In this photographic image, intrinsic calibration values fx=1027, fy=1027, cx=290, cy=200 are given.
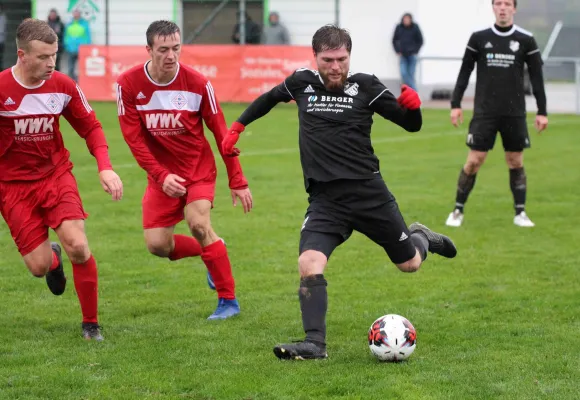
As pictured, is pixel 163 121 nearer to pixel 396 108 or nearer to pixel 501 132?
pixel 396 108

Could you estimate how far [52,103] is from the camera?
6.86 m

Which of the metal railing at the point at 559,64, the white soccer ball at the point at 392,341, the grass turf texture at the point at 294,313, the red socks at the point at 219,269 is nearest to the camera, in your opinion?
the grass turf texture at the point at 294,313

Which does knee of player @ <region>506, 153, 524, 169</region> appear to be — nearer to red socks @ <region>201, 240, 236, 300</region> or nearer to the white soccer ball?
red socks @ <region>201, 240, 236, 300</region>

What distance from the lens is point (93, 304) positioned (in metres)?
6.91

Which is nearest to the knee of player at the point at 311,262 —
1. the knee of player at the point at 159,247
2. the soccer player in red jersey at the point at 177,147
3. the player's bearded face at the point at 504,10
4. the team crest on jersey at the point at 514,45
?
the soccer player in red jersey at the point at 177,147

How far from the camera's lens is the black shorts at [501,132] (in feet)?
36.2

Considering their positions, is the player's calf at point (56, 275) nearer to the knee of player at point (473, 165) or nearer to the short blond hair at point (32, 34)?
the short blond hair at point (32, 34)

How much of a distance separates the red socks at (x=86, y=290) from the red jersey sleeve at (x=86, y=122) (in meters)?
0.69

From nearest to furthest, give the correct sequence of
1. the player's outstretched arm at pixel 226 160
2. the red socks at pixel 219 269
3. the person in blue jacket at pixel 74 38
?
the player's outstretched arm at pixel 226 160 < the red socks at pixel 219 269 < the person in blue jacket at pixel 74 38

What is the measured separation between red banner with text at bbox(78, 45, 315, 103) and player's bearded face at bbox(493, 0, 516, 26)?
14.5m

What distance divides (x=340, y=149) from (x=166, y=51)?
1501 mm

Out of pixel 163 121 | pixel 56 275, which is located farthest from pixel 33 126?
pixel 56 275

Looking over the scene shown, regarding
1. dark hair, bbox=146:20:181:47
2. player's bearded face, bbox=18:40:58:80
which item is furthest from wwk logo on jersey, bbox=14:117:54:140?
dark hair, bbox=146:20:181:47

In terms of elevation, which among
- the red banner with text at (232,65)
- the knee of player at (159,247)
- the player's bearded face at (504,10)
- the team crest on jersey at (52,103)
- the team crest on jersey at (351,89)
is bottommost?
the red banner with text at (232,65)
